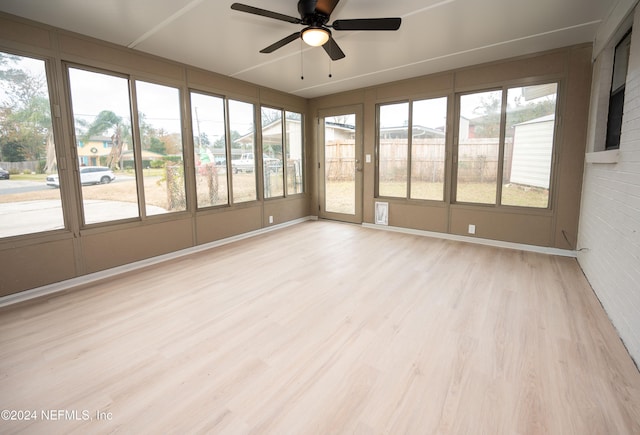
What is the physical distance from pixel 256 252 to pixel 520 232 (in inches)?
154

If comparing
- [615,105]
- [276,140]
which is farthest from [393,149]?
[615,105]

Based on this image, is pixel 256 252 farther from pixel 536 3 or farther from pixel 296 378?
pixel 536 3

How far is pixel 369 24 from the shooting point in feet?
8.27

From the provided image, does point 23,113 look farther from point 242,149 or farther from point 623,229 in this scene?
point 623,229

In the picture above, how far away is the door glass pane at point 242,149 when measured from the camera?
5.05m

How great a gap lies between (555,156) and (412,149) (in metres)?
2.03

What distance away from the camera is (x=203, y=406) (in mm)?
1620

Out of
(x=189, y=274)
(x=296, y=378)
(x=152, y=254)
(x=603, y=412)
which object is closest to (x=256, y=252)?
(x=189, y=274)

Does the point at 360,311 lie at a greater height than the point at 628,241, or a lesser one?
lesser

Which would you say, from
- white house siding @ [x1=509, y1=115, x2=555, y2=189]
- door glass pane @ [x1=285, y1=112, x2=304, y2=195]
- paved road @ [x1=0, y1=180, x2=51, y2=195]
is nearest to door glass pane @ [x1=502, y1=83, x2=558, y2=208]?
white house siding @ [x1=509, y1=115, x2=555, y2=189]

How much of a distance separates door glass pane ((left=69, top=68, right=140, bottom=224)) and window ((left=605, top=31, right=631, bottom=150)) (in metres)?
5.36

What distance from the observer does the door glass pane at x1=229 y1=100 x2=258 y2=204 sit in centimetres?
505

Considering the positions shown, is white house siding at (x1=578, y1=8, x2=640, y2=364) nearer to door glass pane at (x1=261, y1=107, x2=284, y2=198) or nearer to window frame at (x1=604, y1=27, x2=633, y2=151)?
window frame at (x1=604, y1=27, x2=633, y2=151)

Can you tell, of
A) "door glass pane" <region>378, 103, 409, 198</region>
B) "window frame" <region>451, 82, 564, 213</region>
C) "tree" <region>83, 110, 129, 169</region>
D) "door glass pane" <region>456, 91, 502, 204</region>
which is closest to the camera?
"tree" <region>83, 110, 129, 169</region>
